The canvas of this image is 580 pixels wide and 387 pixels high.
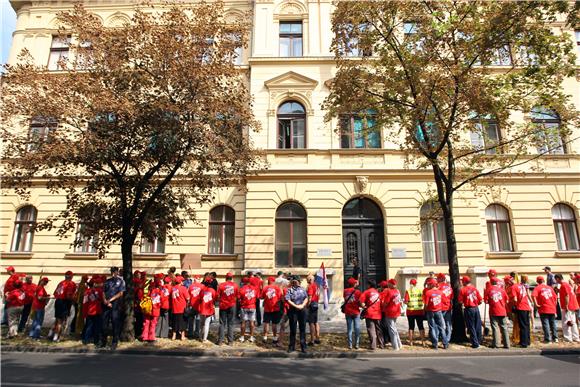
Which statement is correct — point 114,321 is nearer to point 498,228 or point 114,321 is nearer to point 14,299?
point 14,299

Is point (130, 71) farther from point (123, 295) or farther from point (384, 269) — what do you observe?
point (384, 269)

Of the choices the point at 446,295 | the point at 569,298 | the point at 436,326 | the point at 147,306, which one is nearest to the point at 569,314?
the point at 569,298

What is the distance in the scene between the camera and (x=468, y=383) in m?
6.92

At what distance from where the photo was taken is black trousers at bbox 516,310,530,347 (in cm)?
1009

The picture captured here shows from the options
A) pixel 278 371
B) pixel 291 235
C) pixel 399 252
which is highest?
pixel 291 235

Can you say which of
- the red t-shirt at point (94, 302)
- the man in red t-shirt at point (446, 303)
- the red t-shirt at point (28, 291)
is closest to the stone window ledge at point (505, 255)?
the man in red t-shirt at point (446, 303)

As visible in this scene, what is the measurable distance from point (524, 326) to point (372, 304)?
4.36m

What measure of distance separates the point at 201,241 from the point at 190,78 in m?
8.77

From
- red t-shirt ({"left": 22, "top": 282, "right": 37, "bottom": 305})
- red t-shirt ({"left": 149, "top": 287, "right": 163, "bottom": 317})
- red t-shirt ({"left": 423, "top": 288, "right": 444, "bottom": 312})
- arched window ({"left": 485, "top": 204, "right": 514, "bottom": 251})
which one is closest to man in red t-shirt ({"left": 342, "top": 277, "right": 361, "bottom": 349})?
red t-shirt ({"left": 423, "top": 288, "right": 444, "bottom": 312})

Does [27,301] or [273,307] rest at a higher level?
[27,301]

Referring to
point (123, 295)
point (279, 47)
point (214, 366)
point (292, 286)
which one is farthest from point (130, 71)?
point (279, 47)

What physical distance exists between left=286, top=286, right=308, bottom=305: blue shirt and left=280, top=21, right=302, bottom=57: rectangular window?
13.7 meters

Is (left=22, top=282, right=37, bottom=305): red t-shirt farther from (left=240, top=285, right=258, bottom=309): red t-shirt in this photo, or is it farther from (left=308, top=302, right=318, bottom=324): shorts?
(left=308, top=302, right=318, bottom=324): shorts

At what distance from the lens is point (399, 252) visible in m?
16.4
